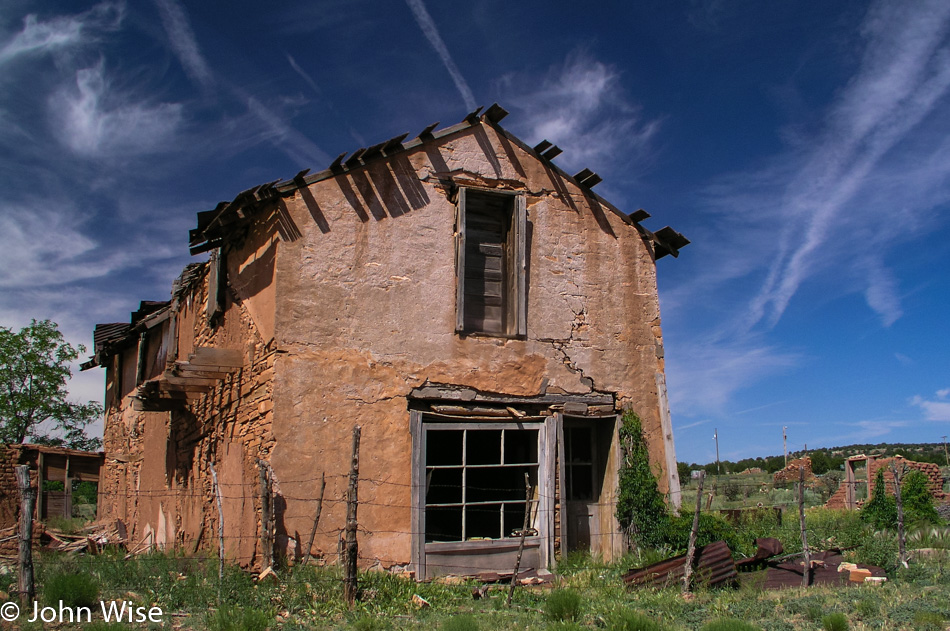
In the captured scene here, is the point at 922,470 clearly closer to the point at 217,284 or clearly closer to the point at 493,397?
the point at 493,397

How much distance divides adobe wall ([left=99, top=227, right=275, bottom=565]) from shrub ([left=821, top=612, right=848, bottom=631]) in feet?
18.6

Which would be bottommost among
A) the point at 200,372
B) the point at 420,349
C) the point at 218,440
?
the point at 218,440

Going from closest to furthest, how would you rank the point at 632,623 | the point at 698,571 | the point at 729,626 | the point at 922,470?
the point at 729,626
the point at 632,623
the point at 698,571
the point at 922,470

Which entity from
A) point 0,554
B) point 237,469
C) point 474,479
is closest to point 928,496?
point 474,479

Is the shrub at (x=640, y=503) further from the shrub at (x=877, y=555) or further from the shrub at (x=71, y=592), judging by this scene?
the shrub at (x=71, y=592)

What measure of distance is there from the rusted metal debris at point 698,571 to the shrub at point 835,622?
183 cm

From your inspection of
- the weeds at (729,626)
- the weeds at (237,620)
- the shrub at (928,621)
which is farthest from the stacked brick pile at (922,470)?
the weeds at (237,620)

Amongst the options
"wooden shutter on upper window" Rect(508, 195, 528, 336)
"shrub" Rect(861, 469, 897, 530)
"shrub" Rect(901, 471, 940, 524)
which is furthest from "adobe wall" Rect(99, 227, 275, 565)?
"shrub" Rect(901, 471, 940, 524)

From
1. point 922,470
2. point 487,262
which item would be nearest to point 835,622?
point 487,262

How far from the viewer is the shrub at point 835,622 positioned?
19.4 feet

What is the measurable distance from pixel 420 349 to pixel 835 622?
525 centimetres

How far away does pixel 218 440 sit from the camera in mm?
9734

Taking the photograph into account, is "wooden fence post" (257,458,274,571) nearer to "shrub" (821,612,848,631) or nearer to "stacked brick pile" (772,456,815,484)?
"shrub" (821,612,848,631)

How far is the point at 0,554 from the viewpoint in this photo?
12.9m
